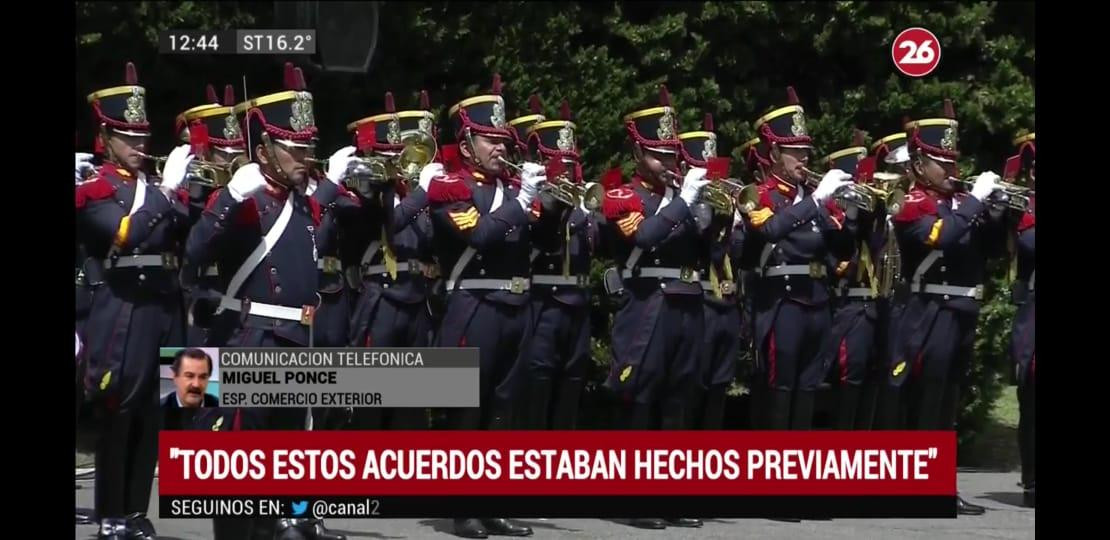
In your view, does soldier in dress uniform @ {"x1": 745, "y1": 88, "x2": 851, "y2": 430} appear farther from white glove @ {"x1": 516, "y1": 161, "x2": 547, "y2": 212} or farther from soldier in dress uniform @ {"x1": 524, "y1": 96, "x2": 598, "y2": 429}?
white glove @ {"x1": 516, "y1": 161, "x2": 547, "y2": 212}

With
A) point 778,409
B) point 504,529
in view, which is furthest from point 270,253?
point 778,409

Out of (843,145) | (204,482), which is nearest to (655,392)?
(843,145)

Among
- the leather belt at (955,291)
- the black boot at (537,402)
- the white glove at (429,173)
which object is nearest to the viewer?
the white glove at (429,173)

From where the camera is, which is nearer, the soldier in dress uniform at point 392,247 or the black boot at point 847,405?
the soldier in dress uniform at point 392,247

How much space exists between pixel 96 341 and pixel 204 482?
1.01 metres

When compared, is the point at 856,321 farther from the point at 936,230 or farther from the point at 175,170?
the point at 175,170

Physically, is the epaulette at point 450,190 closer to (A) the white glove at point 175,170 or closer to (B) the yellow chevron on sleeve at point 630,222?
(B) the yellow chevron on sleeve at point 630,222

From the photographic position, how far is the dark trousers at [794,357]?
13.0 meters

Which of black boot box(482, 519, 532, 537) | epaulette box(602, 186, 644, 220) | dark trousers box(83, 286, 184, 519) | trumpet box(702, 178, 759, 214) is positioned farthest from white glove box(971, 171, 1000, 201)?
dark trousers box(83, 286, 184, 519)

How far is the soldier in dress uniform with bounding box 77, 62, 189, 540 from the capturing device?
36.1 feet

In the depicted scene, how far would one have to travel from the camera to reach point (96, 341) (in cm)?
1109

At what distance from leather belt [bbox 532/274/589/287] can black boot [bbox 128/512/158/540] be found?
2792 millimetres

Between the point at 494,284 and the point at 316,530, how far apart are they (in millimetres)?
1844

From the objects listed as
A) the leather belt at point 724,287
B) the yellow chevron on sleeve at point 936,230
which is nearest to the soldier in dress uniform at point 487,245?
the leather belt at point 724,287
